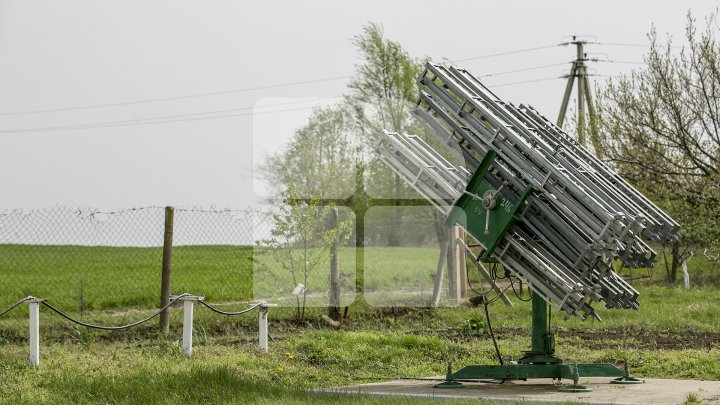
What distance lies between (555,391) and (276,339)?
219 inches

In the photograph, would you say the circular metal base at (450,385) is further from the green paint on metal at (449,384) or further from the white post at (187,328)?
the white post at (187,328)

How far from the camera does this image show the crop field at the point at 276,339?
9773mm

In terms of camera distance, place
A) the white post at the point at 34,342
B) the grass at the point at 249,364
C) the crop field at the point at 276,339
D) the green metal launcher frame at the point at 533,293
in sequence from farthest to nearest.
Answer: the white post at the point at 34,342 → the crop field at the point at 276,339 → the green metal launcher frame at the point at 533,293 → the grass at the point at 249,364

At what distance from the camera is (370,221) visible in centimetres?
1969

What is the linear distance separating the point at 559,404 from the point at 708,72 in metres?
10.5

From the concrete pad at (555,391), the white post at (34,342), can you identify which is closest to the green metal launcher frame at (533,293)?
the concrete pad at (555,391)

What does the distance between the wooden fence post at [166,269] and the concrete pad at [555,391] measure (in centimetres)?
508

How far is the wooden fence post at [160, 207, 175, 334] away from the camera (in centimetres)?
1470

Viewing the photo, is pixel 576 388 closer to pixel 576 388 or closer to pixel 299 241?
pixel 576 388

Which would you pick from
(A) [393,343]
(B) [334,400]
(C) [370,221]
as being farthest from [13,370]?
(C) [370,221]

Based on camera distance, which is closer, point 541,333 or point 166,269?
point 541,333

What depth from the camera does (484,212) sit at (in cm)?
968

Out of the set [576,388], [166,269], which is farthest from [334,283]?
[576,388]

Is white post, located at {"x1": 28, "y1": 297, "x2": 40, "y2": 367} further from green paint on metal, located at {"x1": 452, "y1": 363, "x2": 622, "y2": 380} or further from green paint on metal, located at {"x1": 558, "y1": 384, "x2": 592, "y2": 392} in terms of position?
green paint on metal, located at {"x1": 558, "y1": 384, "x2": 592, "y2": 392}
